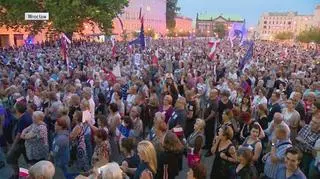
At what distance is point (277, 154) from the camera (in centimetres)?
559

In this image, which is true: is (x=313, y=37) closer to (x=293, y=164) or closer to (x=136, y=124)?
(x=136, y=124)

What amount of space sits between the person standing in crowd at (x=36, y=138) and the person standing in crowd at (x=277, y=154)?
3486mm

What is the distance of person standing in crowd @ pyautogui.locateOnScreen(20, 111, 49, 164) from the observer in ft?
21.6

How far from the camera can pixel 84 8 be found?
33.9 metres

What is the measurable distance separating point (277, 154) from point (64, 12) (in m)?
29.2

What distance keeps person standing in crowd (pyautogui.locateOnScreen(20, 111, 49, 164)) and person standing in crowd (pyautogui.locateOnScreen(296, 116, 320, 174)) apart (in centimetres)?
409

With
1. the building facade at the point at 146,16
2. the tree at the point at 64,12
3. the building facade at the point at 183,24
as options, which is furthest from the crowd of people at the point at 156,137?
the building facade at the point at 183,24

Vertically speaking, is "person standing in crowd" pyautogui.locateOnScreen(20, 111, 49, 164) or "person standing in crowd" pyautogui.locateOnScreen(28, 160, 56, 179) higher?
"person standing in crowd" pyautogui.locateOnScreen(28, 160, 56, 179)

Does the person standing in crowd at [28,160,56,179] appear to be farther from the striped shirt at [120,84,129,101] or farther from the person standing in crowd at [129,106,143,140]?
the striped shirt at [120,84,129,101]

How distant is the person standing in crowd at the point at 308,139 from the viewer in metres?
6.31


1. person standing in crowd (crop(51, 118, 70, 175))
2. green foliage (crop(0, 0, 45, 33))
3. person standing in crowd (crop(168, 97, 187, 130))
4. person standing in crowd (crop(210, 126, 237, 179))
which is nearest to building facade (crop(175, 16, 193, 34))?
green foliage (crop(0, 0, 45, 33))

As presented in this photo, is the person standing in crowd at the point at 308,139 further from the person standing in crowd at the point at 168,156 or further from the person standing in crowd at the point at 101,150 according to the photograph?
the person standing in crowd at the point at 101,150

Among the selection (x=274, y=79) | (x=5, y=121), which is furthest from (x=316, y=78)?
(x=5, y=121)

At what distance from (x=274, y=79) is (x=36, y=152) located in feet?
32.5
